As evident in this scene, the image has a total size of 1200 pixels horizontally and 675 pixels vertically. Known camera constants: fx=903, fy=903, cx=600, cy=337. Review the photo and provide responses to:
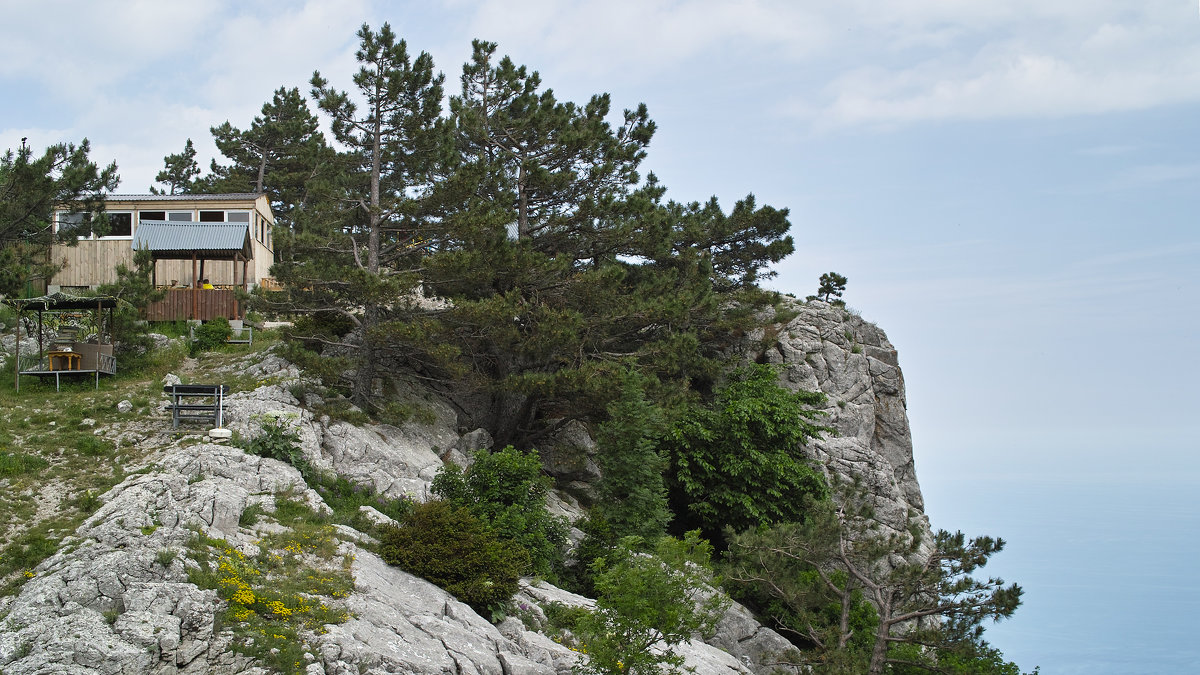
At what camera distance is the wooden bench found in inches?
877

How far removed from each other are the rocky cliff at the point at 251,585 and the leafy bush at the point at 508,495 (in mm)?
1215

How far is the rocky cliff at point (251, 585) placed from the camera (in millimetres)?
13547

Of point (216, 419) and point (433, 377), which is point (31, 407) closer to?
point (216, 419)

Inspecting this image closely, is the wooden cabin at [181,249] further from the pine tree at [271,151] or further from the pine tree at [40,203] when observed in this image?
the pine tree at [271,151]

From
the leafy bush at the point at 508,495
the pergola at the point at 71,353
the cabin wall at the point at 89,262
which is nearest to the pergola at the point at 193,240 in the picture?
the cabin wall at the point at 89,262

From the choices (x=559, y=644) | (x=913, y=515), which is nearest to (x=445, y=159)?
(x=559, y=644)

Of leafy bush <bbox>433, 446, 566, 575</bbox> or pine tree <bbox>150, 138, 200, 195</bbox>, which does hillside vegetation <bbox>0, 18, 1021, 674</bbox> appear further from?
pine tree <bbox>150, 138, 200, 195</bbox>

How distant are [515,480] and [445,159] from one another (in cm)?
1147

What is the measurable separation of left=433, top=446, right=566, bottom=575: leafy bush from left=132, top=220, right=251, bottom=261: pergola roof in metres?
17.3

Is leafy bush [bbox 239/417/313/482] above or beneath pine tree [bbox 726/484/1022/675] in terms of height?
above

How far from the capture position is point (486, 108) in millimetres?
35406

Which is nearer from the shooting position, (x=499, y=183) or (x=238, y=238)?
(x=499, y=183)

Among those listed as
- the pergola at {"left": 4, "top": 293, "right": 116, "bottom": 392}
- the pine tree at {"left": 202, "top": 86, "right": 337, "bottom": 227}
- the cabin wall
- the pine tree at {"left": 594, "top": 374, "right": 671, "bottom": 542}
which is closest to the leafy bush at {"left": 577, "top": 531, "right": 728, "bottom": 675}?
the pine tree at {"left": 594, "top": 374, "right": 671, "bottom": 542}

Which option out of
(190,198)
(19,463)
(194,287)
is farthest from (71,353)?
(190,198)
